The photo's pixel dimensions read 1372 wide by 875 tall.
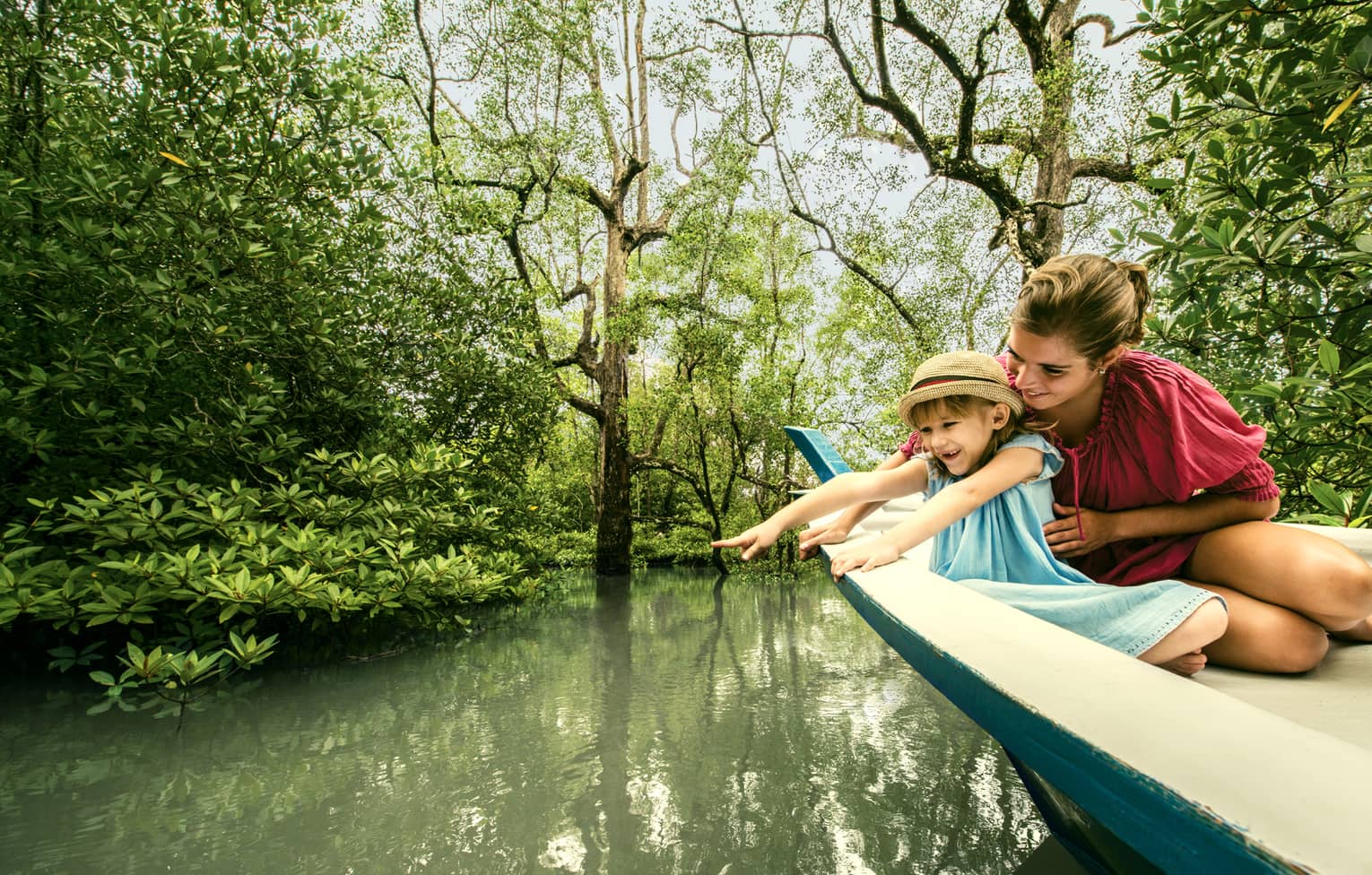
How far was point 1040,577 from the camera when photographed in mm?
1374

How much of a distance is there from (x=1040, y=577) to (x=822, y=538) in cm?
76

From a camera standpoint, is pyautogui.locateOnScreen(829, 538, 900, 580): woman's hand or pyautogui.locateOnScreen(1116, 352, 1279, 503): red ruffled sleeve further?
pyautogui.locateOnScreen(829, 538, 900, 580): woman's hand

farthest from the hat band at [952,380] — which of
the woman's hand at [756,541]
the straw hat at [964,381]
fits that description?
the woman's hand at [756,541]

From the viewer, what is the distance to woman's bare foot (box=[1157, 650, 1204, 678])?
106 centimetres

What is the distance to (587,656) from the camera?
14.2ft

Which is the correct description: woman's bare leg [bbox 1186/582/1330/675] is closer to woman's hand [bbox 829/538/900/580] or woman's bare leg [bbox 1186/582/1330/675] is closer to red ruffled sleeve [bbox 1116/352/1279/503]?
red ruffled sleeve [bbox 1116/352/1279/503]

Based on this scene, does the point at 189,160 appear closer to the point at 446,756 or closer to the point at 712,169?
the point at 446,756

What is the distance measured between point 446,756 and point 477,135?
828cm

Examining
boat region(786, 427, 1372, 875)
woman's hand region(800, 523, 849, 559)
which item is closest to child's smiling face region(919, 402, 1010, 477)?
boat region(786, 427, 1372, 875)

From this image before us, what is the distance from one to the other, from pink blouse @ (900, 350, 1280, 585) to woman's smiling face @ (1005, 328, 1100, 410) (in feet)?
0.33

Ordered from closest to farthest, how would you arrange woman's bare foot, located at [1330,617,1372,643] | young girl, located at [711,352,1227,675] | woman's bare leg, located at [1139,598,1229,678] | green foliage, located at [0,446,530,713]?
1. woman's bare leg, located at [1139,598,1229,678]
2. woman's bare foot, located at [1330,617,1372,643]
3. young girl, located at [711,352,1227,675]
4. green foliage, located at [0,446,530,713]

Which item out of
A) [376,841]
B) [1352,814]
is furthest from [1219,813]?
[376,841]

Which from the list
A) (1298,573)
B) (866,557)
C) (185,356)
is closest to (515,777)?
(866,557)

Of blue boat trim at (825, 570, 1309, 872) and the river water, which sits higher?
blue boat trim at (825, 570, 1309, 872)
